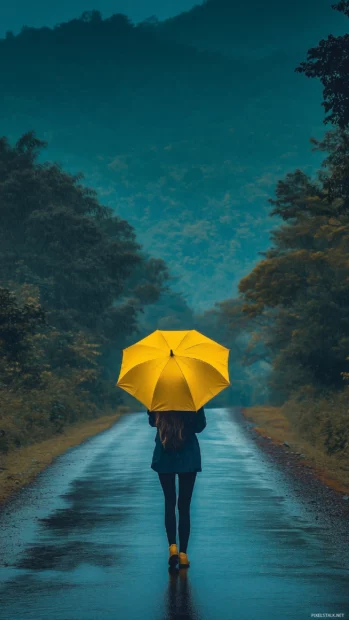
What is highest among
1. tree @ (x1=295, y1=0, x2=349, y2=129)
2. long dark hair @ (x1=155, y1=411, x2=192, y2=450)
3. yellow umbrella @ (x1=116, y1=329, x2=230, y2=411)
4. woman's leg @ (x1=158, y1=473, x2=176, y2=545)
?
tree @ (x1=295, y1=0, x2=349, y2=129)

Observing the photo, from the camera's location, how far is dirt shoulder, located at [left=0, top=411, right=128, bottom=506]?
17462 mm

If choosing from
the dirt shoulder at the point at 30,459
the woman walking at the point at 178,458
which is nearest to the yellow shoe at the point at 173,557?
the woman walking at the point at 178,458

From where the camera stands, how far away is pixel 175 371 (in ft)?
31.7

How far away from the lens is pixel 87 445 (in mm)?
27656

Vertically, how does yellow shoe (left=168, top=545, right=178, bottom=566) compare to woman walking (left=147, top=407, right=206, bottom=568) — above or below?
below

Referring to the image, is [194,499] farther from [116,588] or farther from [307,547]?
[116,588]

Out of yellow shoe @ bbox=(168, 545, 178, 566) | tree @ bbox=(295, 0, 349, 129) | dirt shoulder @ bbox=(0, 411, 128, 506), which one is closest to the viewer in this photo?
yellow shoe @ bbox=(168, 545, 178, 566)

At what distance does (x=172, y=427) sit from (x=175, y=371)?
579 mm

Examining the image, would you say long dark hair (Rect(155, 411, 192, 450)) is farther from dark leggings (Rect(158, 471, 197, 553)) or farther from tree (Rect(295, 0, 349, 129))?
tree (Rect(295, 0, 349, 129))

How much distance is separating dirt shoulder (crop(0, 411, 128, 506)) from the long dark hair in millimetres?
6053

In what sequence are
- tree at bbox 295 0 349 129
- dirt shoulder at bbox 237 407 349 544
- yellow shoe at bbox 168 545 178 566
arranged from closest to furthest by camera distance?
yellow shoe at bbox 168 545 178 566, dirt shoulder at bbox 237 407 349 544, tree at bbox 295 0 349 129

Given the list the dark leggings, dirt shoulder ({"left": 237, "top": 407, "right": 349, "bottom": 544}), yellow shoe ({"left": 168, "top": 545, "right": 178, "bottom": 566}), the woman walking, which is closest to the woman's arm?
the woman walking

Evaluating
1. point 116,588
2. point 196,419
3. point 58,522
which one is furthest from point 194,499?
point 116,588

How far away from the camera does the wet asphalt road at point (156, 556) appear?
7.72 meters
